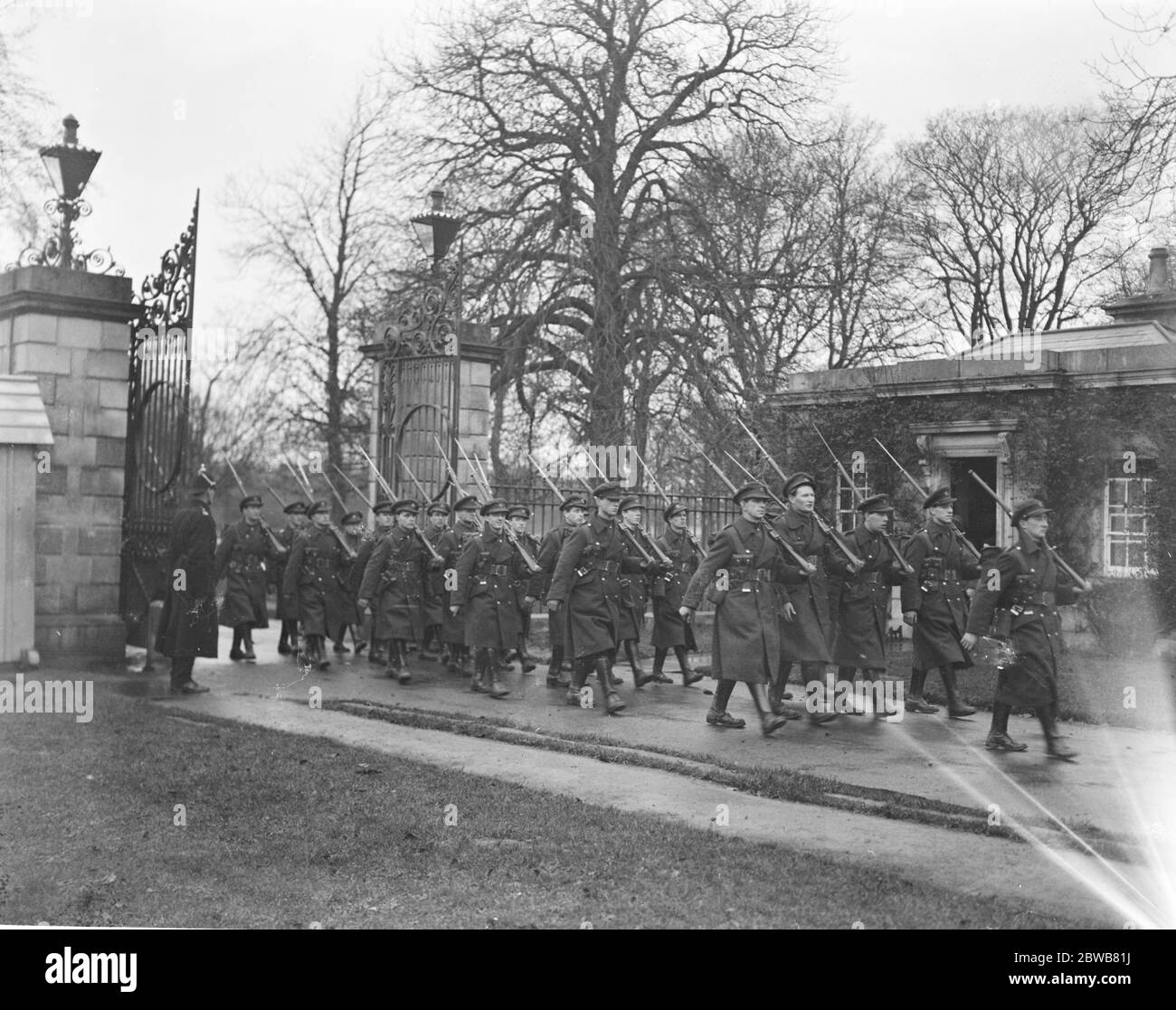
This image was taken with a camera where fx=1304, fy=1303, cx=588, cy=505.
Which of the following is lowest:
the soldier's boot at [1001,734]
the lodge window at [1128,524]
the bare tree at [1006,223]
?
the soldier's boot at [1001,734]

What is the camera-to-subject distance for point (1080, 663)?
1631cm

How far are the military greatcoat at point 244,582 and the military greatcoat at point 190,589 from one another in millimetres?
2804

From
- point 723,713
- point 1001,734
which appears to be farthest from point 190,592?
point 1001,734

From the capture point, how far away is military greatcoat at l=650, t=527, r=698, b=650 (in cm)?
1329

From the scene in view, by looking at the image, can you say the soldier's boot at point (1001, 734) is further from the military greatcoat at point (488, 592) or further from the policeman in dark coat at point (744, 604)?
the military greatcoat at point (488, 592)

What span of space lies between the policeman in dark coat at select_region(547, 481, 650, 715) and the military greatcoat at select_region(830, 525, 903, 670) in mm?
1926

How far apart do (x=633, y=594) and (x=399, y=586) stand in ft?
7.87

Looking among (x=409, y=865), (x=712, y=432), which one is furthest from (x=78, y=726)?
(x=712, y=432)

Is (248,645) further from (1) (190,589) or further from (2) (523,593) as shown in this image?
(2) (523,593)

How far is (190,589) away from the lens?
38.8 ft

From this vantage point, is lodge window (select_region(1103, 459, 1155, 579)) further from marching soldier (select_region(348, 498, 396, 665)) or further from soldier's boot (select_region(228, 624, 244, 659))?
soldier's boot (select_region(228, 624, 244, 659))

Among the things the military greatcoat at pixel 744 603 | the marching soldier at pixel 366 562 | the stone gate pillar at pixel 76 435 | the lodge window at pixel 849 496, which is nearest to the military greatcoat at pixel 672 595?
the military greatcoat at pixel 744 603

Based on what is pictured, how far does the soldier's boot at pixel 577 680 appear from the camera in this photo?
37.7 feet
